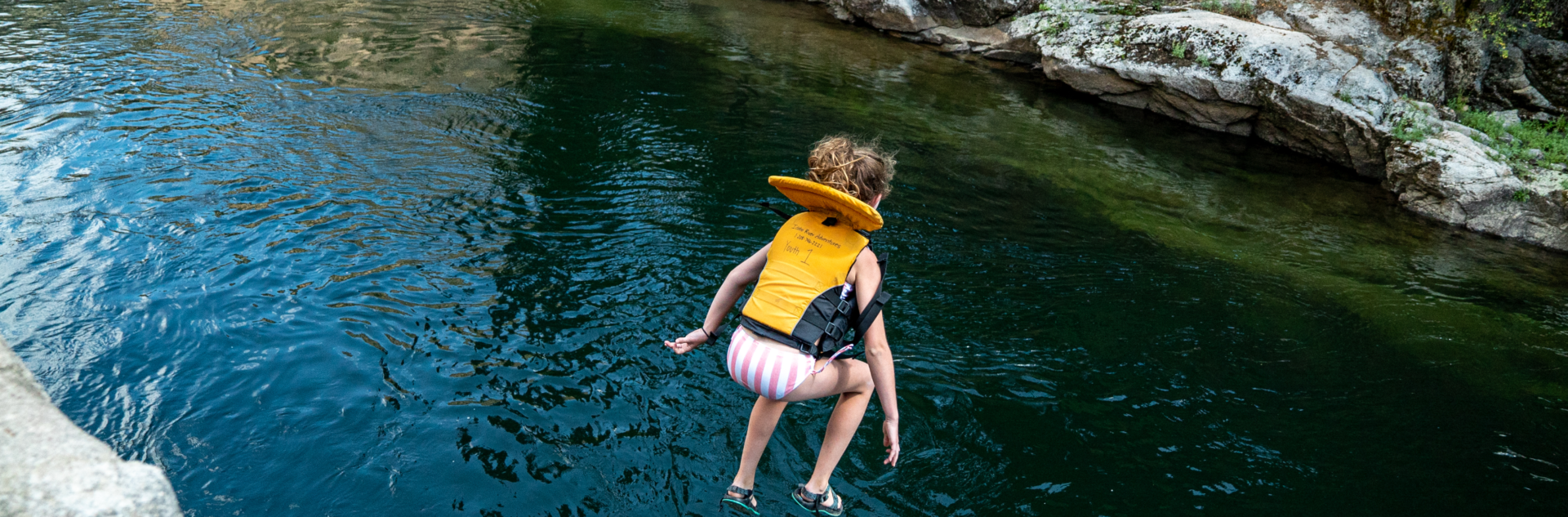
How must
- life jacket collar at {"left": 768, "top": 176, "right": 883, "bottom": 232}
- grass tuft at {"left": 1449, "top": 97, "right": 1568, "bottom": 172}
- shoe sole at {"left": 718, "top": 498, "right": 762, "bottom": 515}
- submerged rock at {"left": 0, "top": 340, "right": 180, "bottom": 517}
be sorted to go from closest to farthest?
submerged rock at {"left": 0, "top": 340, "right": 180, "bottom": 517} → life jacket collar at {"left": 768, "top": 176, "right": 883, "bottom": 232} → shoe sole at {"left": 718, "top": 498, "right": 762, "bottom": 515} → grass tuft at {"left": 1449, "top": 97, "right": 1568, "bottom": 172}

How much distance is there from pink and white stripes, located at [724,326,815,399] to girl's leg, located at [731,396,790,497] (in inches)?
6.9

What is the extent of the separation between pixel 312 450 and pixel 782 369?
245 centimetres

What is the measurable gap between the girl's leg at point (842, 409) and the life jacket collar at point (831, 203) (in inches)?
26.7

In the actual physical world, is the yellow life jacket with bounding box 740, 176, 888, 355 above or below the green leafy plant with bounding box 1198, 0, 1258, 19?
below

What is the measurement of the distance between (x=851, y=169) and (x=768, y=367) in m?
0.95

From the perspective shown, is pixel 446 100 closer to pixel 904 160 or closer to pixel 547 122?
pixel 547 122

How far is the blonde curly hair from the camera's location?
380 cm

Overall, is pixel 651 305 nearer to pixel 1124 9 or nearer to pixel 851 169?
pixel 851 169

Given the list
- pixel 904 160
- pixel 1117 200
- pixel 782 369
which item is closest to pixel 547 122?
pixel 904 160

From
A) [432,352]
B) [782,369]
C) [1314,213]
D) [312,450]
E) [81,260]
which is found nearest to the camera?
[782,369]

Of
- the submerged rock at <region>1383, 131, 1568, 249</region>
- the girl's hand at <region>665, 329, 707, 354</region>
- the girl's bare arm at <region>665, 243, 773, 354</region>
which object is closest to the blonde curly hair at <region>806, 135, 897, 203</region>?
the girl's bare arm at <region>665, 243, 773, 354</region>

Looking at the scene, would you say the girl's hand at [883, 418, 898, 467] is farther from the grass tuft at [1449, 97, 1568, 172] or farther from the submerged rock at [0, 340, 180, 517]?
the grass tuft at [1449, 97, 1568, 172]

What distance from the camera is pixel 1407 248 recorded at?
31.4ft

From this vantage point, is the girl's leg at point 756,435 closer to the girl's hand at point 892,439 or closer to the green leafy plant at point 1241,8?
the girl's hand at point 892,439
